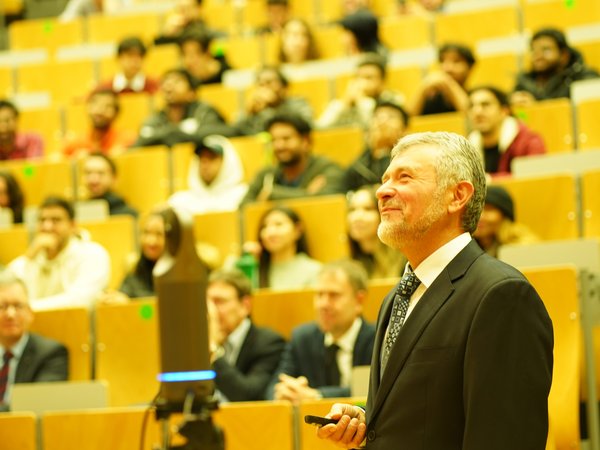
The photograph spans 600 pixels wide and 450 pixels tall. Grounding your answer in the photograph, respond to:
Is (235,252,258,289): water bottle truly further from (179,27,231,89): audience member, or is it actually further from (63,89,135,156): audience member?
(179,27,231,89): audience member

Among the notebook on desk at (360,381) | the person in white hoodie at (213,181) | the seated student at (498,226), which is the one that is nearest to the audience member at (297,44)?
the person in white hoodie at (213,181)

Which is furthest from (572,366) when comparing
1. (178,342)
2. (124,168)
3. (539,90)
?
(124,168)

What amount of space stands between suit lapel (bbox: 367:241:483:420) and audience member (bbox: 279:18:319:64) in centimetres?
475

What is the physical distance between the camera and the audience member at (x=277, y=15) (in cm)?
696

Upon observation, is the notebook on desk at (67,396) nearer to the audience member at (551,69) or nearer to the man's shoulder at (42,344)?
the man's shoulder at (42,344)

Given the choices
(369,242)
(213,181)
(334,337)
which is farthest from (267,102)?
(334,337)

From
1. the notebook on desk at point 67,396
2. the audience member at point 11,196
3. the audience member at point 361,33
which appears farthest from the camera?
the audience member at point 361,33

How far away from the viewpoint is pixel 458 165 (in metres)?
1.84

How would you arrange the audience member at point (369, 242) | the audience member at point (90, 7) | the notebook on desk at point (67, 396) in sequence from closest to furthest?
the notebook on desk at point (67, 396)
the audience member at point (369, 242)
the audience member at point (90, 7)

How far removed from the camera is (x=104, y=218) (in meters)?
5.14

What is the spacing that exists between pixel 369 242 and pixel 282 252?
40 cm

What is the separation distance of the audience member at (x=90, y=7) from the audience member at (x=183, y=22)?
1.14 meters

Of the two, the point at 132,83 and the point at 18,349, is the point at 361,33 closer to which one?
the point at 132,83

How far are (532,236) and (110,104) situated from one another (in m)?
3.04
